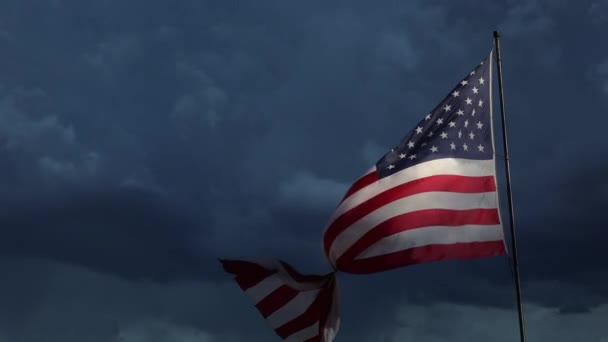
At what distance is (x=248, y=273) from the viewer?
2241cm

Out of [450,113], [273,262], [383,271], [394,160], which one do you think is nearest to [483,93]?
[450,113]

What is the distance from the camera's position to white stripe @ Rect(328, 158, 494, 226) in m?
21.0

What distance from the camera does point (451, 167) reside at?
21125 mm

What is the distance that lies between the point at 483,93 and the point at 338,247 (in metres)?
5.24

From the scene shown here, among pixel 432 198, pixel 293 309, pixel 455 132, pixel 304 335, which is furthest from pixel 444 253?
pixel 304 335

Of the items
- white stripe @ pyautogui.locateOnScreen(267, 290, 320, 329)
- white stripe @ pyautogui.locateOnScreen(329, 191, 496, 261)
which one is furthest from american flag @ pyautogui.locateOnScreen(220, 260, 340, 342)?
white stripe @ pyautogui.locateOnScreen(329, 191, 496, 261)

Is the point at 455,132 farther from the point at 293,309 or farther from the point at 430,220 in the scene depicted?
the point at 293,309

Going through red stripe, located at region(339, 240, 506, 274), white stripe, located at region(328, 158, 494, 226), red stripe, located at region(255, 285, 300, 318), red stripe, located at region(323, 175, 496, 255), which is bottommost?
red stripe, located at region(255, 285, 300, 318)

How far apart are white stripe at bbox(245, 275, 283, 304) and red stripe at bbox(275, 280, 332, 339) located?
935mm

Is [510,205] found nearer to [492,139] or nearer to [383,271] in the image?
[492,139]

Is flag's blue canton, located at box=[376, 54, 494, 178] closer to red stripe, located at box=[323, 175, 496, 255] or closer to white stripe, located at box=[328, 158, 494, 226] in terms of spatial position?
white stripe, located at box=[328, 158, 494, 226]

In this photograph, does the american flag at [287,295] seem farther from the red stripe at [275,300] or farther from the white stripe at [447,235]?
the white stripe at [447,235]

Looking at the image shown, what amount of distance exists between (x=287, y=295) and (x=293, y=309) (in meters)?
0.39

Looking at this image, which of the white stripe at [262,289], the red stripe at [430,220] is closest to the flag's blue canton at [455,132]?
the red stripe at [430,220]
